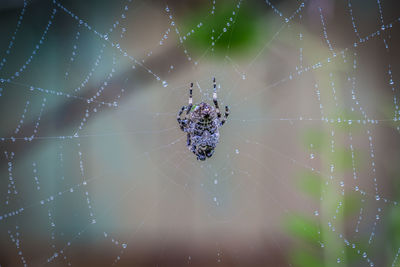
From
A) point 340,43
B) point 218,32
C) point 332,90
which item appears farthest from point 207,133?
point 340,43

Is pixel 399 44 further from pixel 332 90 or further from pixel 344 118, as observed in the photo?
pixel 344 118

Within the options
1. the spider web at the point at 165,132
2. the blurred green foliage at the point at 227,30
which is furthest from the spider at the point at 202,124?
the spider web at the point at 165,132

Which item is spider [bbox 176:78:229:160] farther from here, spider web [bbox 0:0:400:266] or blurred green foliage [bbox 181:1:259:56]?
spider web [bbox 0:0:400:266]

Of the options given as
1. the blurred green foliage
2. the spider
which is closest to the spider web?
the blurred green foliage

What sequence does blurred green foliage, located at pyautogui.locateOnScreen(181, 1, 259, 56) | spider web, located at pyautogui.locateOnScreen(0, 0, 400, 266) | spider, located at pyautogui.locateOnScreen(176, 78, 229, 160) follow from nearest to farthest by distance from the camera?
spider, located at pyautogui.locateOnScreen(176, 78, 229, 160), blurred green foliage, located at pyautogui.locateOnScreen(181, 1, 259, 56), spider web, located at pyautogui.locateOnScreen(0, 0, 400, 266)

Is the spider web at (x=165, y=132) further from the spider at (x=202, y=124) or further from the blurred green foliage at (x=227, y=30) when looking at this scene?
the spider at (x=202, y=124)

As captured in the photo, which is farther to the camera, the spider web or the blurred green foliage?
the spider web
